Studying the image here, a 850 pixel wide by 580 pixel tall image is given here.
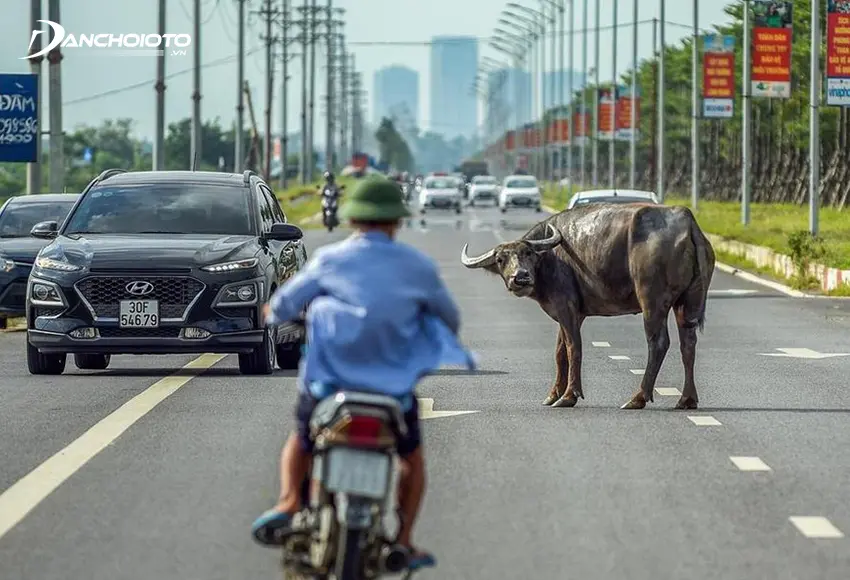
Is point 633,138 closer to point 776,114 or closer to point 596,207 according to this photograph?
point 776,114

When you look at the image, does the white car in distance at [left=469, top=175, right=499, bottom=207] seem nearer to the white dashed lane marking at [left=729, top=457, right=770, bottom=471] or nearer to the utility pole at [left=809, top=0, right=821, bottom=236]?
the utility pole at [left=809, top=0, right=821, bottom=236]

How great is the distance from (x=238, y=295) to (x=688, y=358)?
13.4ft

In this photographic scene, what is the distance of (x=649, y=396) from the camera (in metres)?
15.3

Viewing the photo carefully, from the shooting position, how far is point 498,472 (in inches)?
461

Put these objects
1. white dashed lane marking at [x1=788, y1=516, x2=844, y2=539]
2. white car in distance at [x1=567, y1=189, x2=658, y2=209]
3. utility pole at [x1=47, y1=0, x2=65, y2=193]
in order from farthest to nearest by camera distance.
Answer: utility pole at [x1=47, y1=0, x2=65, y2=193] → white car in distance at [x1=567, y1=189, x2=658, y2=209] → white dashed lane marking at [x1=788, y1=516, x2=844, y2=539]

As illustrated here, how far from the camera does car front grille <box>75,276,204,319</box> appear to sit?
17.7 m

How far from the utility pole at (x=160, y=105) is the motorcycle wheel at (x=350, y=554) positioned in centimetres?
4529

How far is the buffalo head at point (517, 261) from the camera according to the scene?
1562 centimetres

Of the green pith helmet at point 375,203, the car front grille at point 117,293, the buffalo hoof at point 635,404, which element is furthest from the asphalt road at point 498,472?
the green pith helmet at point 375,203

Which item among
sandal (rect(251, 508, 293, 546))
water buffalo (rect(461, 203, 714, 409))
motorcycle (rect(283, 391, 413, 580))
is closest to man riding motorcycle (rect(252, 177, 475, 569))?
sandal (rect(251, 508, 293, 546))

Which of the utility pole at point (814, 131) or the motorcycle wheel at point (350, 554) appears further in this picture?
the utility pole at point (814, 131)

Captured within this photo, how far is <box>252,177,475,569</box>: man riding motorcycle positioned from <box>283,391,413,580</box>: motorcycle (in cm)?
13

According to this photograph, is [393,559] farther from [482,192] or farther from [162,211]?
[482,192]

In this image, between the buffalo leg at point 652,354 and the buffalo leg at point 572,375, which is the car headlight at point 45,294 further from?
the buffalo leg at point 652,354
